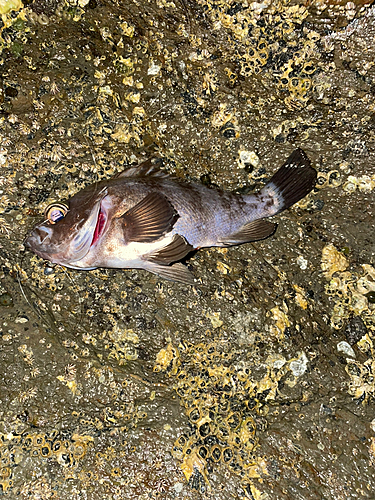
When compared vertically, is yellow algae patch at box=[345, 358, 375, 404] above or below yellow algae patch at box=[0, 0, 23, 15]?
below

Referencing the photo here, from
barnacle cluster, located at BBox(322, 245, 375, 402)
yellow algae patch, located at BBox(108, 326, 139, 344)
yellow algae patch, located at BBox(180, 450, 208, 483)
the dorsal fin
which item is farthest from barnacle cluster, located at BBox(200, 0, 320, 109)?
yellow algae patch, located at BBox(180, 450, 208, 483)

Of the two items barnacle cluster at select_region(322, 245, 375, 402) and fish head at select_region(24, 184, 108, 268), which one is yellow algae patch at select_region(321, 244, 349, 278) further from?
fish head at select_region(24, 184, 108, 268)

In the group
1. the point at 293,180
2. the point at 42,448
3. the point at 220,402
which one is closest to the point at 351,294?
the point at 293,180

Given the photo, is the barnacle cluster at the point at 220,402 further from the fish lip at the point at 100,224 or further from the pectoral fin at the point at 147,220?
the fish lip at the point at 100,224

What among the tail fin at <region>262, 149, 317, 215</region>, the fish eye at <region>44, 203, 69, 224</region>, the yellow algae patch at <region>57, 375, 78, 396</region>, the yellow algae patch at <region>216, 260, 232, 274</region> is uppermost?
the fish eye at <region>44, 203, 69, 224</region>

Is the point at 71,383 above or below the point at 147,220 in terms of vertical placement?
below

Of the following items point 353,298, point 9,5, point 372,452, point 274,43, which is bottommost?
point 372,452

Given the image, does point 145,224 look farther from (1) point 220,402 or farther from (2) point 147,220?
(1) point 220,402
